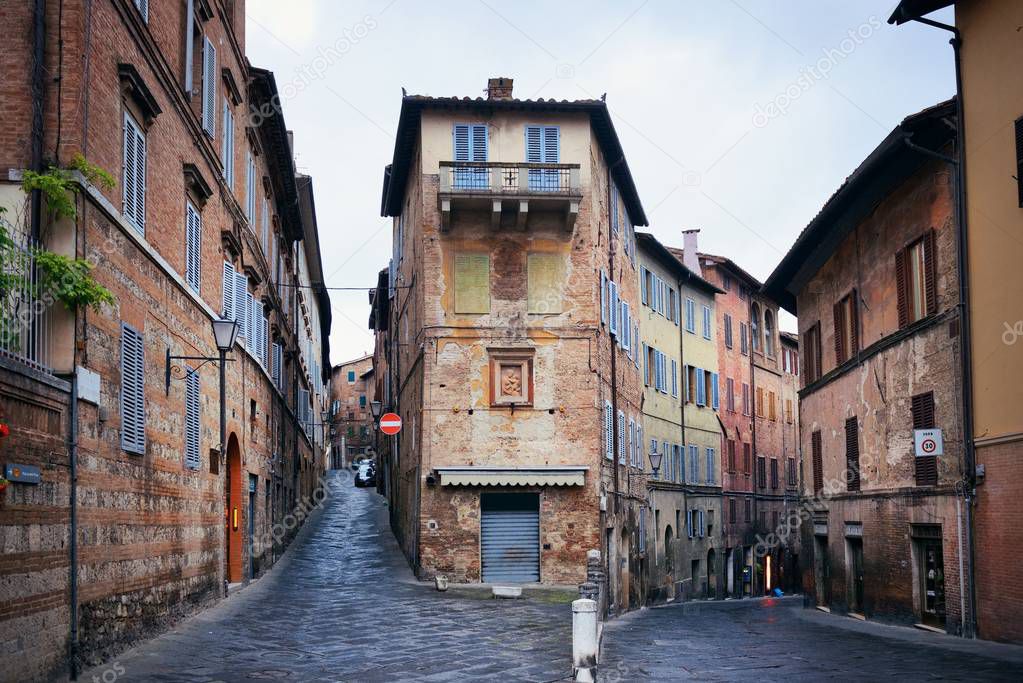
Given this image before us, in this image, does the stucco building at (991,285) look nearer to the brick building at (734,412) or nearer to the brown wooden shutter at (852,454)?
the brown wooden shutter at (852,454)

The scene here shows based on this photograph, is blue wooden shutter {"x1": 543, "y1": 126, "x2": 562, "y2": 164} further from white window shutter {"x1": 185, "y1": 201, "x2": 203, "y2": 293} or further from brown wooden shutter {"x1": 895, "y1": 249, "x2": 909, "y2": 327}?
white window shutter {"x1": 185, "y1": 201, "x2": 203, "y2": 293}

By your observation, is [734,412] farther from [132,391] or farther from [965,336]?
[132,391]

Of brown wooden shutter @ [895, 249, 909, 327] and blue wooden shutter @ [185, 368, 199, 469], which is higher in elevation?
brown wooden shutter @ [895, 249, 909, 327]

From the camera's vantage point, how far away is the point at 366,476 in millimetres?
61938

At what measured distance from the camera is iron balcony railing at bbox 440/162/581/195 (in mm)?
26750

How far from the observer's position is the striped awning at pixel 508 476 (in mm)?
26391

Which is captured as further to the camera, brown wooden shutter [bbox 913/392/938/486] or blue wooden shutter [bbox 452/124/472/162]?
blue wooden shutter [bbox 452/124/472/162]

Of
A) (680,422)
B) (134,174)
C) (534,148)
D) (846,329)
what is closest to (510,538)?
(846,329)

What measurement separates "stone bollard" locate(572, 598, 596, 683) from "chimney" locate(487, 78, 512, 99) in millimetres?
19474

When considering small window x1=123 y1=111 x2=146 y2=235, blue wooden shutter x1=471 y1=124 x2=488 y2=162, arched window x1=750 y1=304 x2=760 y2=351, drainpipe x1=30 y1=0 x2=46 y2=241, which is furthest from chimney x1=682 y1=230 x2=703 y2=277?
drainpipe x1=30 y1=0 x2=46 y2=241

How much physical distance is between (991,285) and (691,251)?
111 ft

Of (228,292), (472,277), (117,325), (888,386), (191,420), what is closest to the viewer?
(117,325)

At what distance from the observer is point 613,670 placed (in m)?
14.3

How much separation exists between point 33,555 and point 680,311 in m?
36.5
